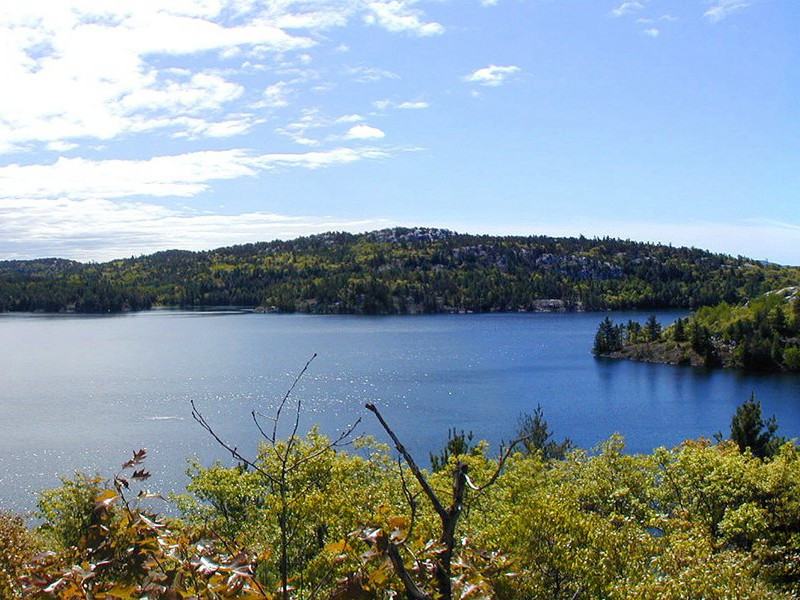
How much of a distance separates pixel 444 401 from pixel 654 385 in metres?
30.2

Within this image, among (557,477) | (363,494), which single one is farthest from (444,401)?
(363,494)

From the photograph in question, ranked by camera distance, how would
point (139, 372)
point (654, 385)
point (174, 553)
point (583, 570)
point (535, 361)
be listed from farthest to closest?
1. point (535, 361)
2. point (139, 372)
3. point (654, 385)
4. point (583, 570)
5. point (174, 553)

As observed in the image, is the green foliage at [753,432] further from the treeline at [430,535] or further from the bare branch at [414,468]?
the bare branch at [414,468]

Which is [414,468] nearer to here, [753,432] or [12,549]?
[12,549]

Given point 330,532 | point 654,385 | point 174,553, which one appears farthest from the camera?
point 654,385

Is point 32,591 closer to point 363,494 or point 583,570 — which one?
point 583,570

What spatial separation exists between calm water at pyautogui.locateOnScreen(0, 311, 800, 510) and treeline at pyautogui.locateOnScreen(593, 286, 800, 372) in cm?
694

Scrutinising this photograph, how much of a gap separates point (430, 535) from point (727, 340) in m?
110

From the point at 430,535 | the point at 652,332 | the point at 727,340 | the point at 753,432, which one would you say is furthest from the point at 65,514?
the point at 652,332

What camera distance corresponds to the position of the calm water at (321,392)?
169ft

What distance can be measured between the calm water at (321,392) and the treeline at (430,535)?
1940cm

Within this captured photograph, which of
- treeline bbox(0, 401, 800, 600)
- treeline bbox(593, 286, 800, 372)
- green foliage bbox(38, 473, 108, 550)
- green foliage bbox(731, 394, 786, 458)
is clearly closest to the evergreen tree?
treeline bbox(593, 286, 800, 372)

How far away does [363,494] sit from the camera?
21672mm

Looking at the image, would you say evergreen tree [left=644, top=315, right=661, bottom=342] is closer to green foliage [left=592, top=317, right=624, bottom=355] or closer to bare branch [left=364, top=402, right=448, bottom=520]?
green foliage [left=592, top=317, right=624, bottom=355]
